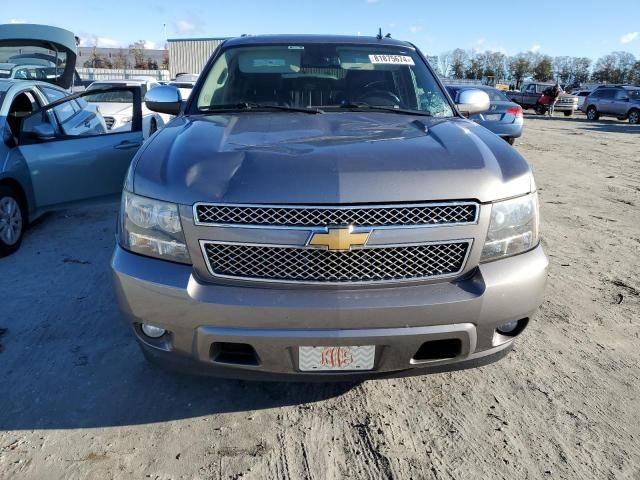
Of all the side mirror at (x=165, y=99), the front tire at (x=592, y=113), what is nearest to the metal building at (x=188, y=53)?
the front tire at (x=592, y=113)

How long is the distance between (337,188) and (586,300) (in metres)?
2.79

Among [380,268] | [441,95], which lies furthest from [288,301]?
[441,95]

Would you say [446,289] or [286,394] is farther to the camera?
[286,394]

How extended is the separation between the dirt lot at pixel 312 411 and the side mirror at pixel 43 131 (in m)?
1.81

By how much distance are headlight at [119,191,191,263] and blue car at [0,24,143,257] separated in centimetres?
297

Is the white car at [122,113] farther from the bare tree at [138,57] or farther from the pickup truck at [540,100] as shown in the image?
the bare tree at [138,57]

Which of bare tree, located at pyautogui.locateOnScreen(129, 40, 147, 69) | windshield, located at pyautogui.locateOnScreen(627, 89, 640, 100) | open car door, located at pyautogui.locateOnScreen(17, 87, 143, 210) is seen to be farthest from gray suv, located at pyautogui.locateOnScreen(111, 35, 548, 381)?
bare tree, located at pyautogui.locateOnScreen(129, 40, 147, 69)

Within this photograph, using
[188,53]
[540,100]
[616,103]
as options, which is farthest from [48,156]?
[188,53]

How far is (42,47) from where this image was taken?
306 inches

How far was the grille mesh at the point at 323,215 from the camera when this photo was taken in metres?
2.14

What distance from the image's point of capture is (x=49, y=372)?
9.77 ft

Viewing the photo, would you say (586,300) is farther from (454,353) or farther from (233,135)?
(233,135)

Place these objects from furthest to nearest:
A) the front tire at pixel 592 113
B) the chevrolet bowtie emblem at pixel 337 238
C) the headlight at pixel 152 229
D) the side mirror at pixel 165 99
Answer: the front tire at pixel 592 113
the side mirror at pixel 165 99
the headlight at pixel 152 229
the chevrolet bowtie emblem at pixel 337 238

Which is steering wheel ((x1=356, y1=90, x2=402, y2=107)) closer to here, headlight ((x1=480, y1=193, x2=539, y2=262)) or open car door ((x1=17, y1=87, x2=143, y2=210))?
headlight ((x1=480, y1=193, x2=539, y2=262))
